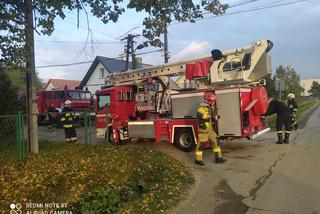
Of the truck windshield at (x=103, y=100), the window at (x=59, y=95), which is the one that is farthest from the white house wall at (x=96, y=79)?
the truck windshield at (x=103, y=100)

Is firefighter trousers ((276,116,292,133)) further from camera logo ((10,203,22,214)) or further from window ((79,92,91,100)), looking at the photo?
window ((79,92,91,100))

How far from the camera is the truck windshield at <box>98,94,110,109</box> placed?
15398mm

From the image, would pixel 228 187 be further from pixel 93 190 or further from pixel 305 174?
pixel 93 190

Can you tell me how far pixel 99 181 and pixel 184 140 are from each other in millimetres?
5511

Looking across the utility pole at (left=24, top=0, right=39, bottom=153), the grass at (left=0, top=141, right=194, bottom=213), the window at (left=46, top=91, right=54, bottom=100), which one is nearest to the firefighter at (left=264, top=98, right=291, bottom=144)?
the grass at (left=0, top=141, right=194, bottom=213)

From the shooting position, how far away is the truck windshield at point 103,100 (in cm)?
1540

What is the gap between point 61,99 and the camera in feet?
89.5

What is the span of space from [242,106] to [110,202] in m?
6.29

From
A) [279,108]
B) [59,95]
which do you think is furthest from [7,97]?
[59,95]

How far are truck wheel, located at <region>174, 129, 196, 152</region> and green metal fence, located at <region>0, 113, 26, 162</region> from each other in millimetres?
4747

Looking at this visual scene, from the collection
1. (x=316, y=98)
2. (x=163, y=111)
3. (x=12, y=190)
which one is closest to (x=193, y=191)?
(x=12, y=190)

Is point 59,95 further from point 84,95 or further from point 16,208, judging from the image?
point 16,208

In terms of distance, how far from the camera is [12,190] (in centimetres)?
738

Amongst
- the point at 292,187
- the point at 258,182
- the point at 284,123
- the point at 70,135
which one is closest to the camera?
the point at 292,187
